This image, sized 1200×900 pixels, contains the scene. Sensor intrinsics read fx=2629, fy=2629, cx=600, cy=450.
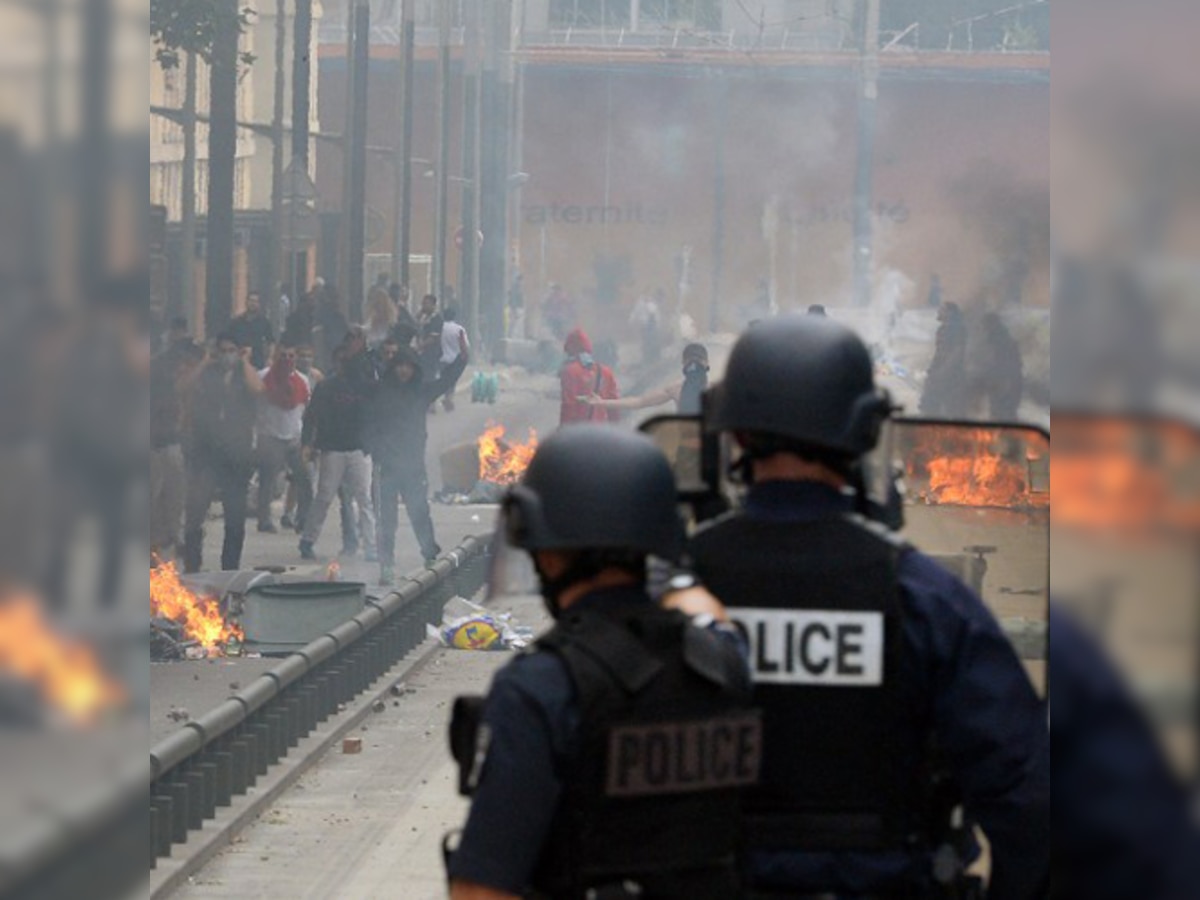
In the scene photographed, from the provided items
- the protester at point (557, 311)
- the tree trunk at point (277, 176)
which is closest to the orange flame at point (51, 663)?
the tree trunk at point (277, 176)

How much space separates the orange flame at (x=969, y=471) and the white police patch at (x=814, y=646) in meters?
0.38

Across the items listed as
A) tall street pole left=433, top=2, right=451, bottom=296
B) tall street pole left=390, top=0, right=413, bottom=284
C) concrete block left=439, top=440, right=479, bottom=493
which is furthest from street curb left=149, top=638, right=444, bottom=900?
tall street pole left=433, top=2, right=451, bottom=296

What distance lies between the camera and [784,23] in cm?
3431

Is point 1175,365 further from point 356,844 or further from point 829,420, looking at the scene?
point 356,844

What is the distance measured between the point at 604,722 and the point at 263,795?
818cm

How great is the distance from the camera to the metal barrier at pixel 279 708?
8922 mm

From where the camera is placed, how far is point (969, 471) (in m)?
3.10

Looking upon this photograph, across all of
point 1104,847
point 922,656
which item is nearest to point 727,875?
point 922,656

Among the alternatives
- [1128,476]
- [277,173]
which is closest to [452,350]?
[277,173]

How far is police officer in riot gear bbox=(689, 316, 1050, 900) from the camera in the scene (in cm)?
240

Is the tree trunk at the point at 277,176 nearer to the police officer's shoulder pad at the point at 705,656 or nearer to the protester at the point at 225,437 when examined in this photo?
the protester at the point at 225,437

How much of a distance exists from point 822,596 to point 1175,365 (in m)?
1.53

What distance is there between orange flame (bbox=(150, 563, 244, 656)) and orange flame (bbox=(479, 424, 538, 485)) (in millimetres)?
10797

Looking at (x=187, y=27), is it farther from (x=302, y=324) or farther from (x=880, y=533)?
(x=880, y=533)
